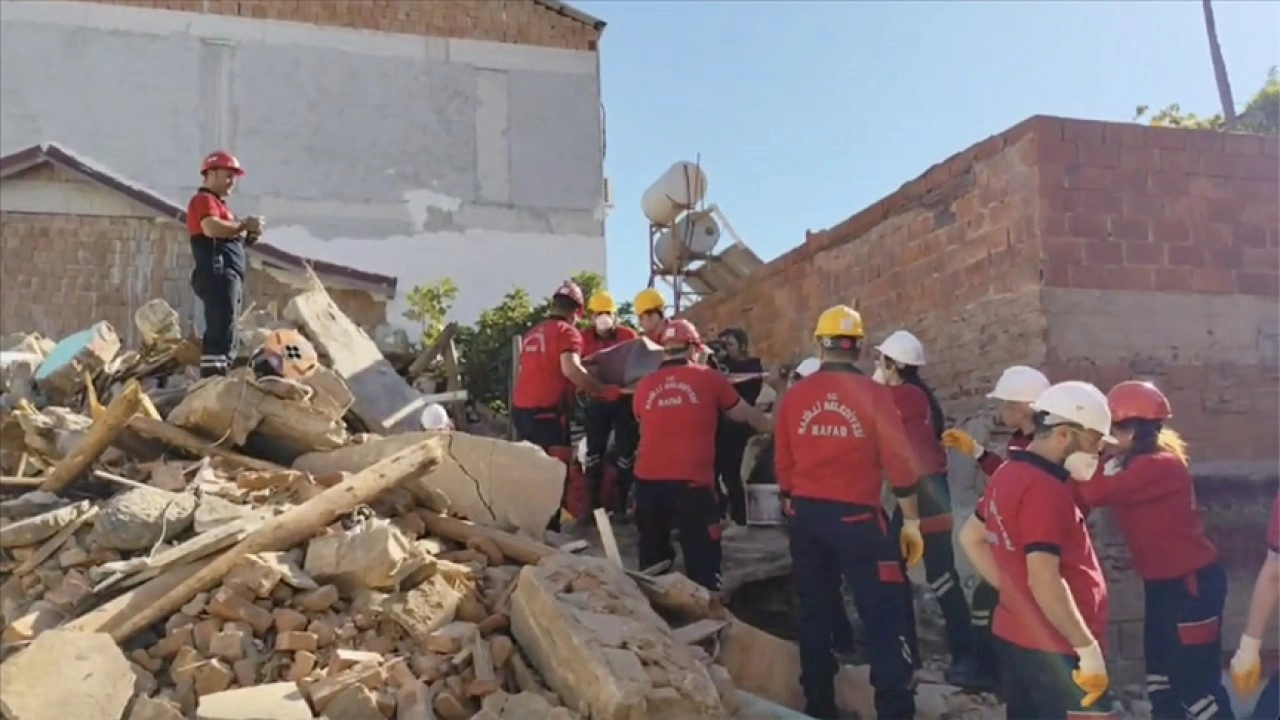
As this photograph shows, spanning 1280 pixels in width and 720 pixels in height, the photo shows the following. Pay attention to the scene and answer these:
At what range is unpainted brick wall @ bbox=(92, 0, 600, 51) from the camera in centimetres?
1892

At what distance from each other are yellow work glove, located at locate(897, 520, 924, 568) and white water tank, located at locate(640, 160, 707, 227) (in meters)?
9.66

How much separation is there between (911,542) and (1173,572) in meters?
1.14

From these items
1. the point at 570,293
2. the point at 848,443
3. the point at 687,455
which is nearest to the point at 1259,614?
the point at 848,443

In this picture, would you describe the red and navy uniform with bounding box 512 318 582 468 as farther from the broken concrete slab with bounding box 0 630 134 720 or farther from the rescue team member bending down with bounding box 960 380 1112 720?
the rescue team member bending down with bounding box 960 380 1112 720

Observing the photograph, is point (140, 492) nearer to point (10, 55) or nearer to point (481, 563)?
point (481, 563)

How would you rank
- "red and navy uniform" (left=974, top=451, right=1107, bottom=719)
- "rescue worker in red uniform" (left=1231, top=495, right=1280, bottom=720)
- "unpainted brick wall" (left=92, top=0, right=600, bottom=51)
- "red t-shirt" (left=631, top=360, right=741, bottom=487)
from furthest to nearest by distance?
"unpainted brick wall" (left=92, top=0, right=600, bottom=51), "red t-shirt" (left=631, top=360, right=741, bottom=487), "rescue worker in red uniform" (left=1231, top=495, right=1280, bottom=720), "red and navy uniform" (left=974, top=451, right=1107, bottom=719)

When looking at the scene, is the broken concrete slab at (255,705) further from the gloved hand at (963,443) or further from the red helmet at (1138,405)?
the red helmet at (1138,405)

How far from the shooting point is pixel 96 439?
241 inches

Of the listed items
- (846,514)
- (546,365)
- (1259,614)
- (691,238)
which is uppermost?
(691,238)

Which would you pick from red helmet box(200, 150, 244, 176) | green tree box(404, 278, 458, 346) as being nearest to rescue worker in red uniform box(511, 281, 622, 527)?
red helmet box(200, 150, 244, 176)

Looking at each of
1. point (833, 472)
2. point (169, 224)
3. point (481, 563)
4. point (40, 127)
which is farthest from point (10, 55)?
point (833, 472)

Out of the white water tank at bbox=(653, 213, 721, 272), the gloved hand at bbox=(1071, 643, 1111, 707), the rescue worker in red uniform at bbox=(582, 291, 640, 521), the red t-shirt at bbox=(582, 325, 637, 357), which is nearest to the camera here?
the gloved hand at bbox=(1071, 643, 1111, 707)

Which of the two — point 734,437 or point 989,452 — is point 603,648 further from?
point 734,437

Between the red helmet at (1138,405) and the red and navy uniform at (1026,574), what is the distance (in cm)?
116
